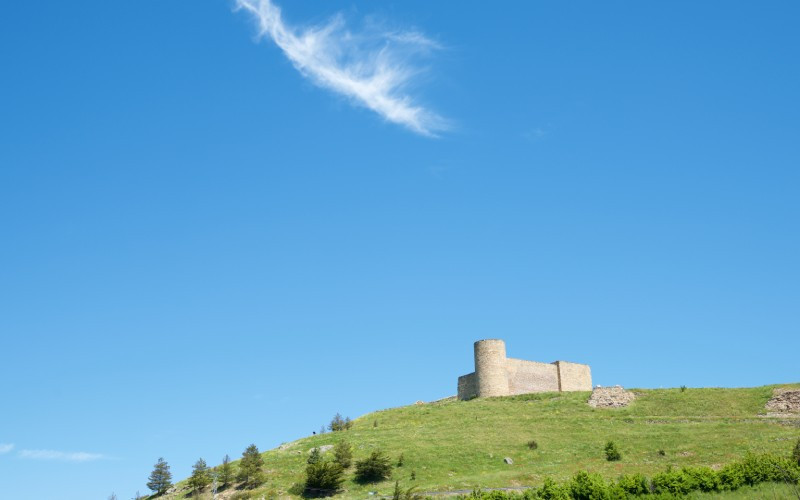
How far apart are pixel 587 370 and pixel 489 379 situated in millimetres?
14305

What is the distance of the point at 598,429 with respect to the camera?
176 ft

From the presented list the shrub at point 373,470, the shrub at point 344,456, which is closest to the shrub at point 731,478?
the shrub at point 373,470

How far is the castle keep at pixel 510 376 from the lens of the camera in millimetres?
77938

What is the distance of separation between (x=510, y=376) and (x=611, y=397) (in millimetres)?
15258

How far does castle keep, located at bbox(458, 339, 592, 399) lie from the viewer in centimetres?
7794

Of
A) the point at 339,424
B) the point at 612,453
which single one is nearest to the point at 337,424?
the point at 339,424

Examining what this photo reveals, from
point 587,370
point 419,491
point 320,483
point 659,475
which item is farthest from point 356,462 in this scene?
point 587,370

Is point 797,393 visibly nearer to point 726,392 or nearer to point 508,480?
point 726,392

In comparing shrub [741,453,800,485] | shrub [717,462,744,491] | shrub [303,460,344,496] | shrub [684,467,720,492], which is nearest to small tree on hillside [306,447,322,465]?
shrub [303,460,344,496]

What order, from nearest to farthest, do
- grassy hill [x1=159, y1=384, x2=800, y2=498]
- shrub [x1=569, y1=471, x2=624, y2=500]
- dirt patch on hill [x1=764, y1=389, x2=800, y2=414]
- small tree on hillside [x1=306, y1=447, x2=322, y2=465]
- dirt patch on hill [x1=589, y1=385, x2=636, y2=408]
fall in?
shrub [x1=569, y1=471, x2=624, y2=500]
grassy hill [x1=159, y1=384, x2=800, y2=498]
small tree on hillside [x1=306, y1=447, x2=322, y2=465]
dirt patch on hill [x1=764, y1=389, x2=800, y2=414]
dirt patch on hill [x1=589, y1=385, x2=636, y2=408]

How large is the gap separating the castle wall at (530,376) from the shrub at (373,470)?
36.8 m

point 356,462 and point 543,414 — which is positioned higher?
point 543,414

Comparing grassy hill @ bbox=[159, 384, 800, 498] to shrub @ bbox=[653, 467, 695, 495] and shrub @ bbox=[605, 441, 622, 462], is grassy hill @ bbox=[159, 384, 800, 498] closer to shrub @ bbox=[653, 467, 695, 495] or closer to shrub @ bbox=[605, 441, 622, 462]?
shrub @ bbox=[605, 441, 622, 462]

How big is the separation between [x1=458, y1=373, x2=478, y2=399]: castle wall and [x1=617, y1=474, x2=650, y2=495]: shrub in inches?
1756
